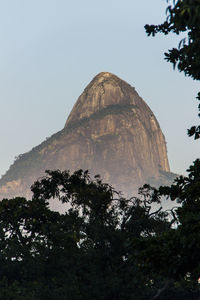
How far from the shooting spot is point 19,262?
29.2m

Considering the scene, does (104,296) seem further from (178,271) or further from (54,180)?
(178,271)

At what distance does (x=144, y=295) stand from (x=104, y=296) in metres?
2.13

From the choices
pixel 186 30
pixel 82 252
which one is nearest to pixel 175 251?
pixel 186 30

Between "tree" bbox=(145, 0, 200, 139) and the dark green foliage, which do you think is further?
the dark green foliage

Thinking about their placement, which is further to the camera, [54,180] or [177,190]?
[54,180]

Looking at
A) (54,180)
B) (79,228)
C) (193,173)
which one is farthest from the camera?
(54,180)

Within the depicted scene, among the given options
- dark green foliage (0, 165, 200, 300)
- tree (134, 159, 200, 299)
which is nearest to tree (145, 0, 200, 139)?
tree (134, 159, 200, 299)

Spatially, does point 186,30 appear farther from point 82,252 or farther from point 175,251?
point 82,252

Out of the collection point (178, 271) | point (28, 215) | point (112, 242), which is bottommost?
point (178, 271)

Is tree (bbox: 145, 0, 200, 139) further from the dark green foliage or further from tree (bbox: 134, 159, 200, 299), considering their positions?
the dark green foliage

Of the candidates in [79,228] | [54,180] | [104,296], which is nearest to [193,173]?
[104,296]

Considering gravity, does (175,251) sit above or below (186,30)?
below

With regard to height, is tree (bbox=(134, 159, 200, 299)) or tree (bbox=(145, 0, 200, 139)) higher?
tree (bbox=(145, 0, 200, 139))

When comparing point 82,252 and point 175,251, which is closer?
point 175,251
